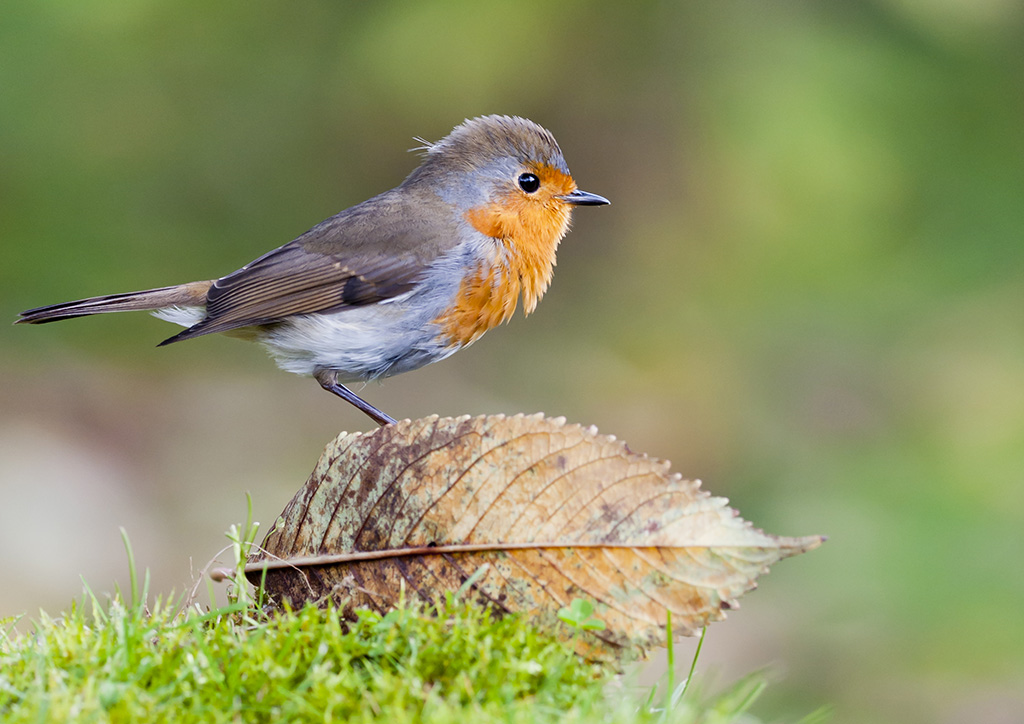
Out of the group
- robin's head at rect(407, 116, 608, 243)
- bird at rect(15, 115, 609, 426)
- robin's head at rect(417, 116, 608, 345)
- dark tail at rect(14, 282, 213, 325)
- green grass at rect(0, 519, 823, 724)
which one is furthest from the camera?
robin's head at rect(407, 116, 608, 243)

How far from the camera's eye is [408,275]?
389 cm

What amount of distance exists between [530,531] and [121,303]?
2.48m

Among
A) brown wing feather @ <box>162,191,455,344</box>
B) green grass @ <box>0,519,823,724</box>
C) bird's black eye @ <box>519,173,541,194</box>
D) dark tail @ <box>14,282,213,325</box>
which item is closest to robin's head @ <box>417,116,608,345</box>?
bird's black eye @ <box>519,173,541,194</box>

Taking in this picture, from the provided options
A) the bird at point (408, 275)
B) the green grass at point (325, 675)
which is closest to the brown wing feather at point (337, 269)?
the bird at point (408, 275)

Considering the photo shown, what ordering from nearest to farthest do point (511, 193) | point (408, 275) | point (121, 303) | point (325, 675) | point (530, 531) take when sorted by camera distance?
point (325, 675), point (530, 531), point (408, 275), point (121, 303), point (511, 193)

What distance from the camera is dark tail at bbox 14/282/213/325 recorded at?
12.2 feet

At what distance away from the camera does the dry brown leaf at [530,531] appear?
6.82 ft

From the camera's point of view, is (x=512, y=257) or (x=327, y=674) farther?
(x=512, y=257)

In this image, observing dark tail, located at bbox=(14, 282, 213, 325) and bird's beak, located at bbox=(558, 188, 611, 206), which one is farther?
bird's beak, located at bbox=(558, 188, 611, 206)

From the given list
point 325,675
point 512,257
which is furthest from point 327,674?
point 512,257

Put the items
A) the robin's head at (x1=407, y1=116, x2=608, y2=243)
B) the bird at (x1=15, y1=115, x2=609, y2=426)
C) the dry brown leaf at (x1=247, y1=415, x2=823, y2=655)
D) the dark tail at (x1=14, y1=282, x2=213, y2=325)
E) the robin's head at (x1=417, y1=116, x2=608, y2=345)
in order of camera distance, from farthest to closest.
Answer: the robin's head at (x1=407, y1=116, x2=608, y2=243), the robin's head at (x1=417, y1=116, x2=608, y2=345), the bird at (x1=15, y1=115, x2=609, y2=426), the dark tail at (x1=14, y1=282, x2=213, y2=325), the dry brown leaf at (x1=247, y1=415, x2=823, y2=655)

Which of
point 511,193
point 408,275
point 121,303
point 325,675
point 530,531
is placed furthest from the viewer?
point 511,193

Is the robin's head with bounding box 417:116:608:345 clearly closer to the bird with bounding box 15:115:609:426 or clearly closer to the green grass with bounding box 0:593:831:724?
the bird with bounding box 15:115:609:426

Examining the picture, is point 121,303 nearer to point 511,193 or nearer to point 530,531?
point 511,193
